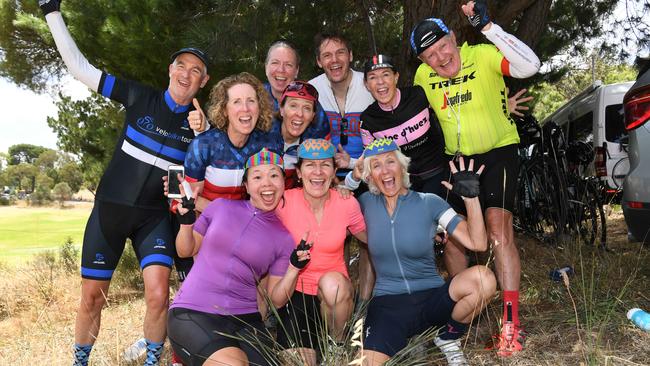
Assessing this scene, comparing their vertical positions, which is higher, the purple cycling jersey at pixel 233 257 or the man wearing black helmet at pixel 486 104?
the man wearing black helmet at pixel 486 104

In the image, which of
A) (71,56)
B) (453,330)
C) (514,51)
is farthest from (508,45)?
(71,56)

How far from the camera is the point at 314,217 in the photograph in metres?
3.20

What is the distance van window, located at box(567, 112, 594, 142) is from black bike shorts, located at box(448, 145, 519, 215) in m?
6.84

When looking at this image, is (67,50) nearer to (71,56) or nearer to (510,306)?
(71,56)

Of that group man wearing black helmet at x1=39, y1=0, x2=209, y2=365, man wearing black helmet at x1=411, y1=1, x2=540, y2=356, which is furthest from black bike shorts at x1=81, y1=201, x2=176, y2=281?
man wearing black helmet at x1=411, y1=1, x2=540, y2=356

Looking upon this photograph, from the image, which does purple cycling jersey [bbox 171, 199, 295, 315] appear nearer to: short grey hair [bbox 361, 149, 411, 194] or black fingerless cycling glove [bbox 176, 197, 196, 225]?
black fingerless cycling glove [bbox 176, 197, 196, 225]

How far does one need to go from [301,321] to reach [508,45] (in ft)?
6.58

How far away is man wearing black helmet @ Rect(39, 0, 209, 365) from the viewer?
3391mm

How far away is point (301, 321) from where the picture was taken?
124 inches

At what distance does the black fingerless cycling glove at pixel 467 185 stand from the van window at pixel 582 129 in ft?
24.3

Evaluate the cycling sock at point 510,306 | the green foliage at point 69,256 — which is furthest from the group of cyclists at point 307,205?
the green foliage at point 69,256

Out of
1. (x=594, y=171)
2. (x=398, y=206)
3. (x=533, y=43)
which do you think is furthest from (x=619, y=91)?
(x=398, y=206)

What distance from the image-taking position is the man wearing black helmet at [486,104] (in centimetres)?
322

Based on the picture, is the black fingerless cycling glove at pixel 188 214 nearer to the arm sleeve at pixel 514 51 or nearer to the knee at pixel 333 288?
the knee at pixel 333 288
